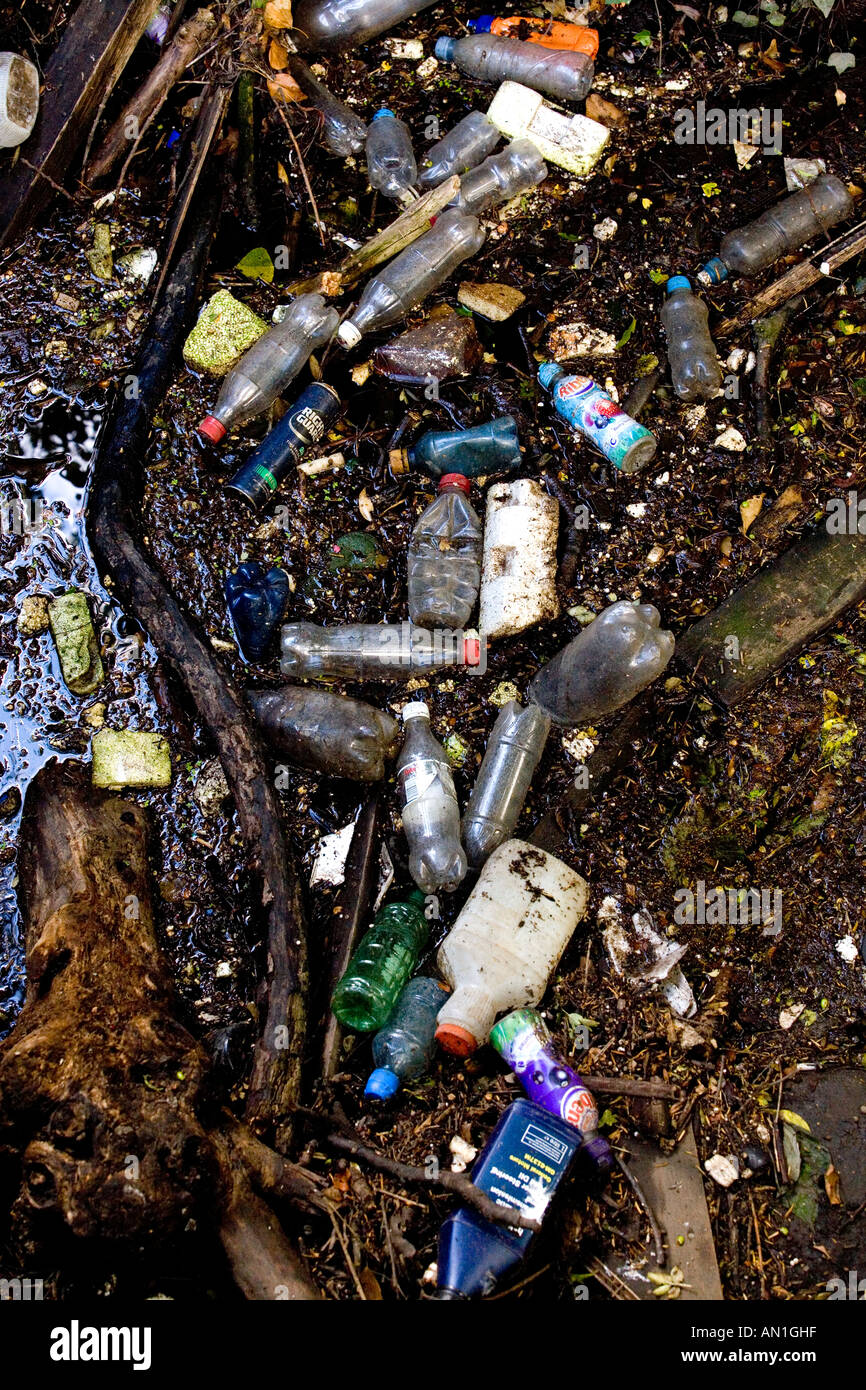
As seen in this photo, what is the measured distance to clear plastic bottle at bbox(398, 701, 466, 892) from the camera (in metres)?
2.85

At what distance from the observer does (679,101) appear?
3977mm

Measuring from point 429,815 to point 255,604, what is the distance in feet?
3.11

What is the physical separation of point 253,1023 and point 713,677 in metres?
1.86

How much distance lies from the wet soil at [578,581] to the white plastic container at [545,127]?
105 mm

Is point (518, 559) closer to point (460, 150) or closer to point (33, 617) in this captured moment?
point (33, 617)

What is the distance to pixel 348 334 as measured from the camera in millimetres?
3359

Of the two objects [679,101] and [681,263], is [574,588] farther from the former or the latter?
[679,101]

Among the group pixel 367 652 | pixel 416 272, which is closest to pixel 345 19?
pixel 416 272

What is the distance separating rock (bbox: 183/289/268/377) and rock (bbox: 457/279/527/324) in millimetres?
827

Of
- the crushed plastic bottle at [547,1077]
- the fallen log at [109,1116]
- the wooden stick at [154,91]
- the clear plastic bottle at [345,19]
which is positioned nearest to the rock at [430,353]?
the wooden stick at [154,91]

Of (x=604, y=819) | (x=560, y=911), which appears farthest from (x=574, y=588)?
(x=560, y=911)

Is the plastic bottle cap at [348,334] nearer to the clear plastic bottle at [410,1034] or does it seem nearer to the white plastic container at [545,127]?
the white plastic container at [545,127]

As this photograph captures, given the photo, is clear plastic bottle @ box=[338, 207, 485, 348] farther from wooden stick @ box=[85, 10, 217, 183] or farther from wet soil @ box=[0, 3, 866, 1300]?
wooden stick @ box=[85, 10, 217, 183]
